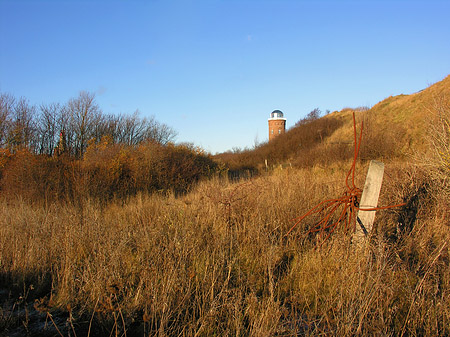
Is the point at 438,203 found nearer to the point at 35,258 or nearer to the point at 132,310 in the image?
the point at 132,310

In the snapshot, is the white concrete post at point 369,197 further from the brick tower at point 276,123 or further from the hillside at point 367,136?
the brick tower at point 276,123

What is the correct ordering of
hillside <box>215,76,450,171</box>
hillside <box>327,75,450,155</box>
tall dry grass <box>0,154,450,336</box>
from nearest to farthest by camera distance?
tall dry grass <box>0,154,450,336</box> < hillside <box>215,76,450,171</box> < hillside <box>327,75,450,155</box>

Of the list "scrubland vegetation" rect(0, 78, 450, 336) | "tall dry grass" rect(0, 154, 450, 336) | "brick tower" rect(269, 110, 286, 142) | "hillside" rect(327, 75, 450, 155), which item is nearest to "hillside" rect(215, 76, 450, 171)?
"hillside" rect(327, 75, 450, 155)

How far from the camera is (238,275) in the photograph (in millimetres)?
3014

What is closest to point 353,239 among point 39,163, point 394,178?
point 394,178

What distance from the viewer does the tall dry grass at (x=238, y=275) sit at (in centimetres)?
226

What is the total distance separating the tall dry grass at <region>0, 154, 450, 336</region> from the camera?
226cm

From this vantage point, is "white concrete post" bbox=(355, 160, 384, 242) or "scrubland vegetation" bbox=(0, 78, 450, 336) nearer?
"scrubland vegetation" bbox=(0, 78, 450, 336)

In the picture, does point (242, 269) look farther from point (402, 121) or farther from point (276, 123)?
point (276, 123)

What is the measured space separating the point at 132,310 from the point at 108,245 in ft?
3.54

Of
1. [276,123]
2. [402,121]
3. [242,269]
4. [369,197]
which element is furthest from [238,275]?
[276,123]

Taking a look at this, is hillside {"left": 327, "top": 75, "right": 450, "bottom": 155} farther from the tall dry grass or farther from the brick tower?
the brick tower

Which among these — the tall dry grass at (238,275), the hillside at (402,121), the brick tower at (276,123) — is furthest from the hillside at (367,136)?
the brick tower at (276,123)

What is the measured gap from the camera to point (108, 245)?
331 cm
